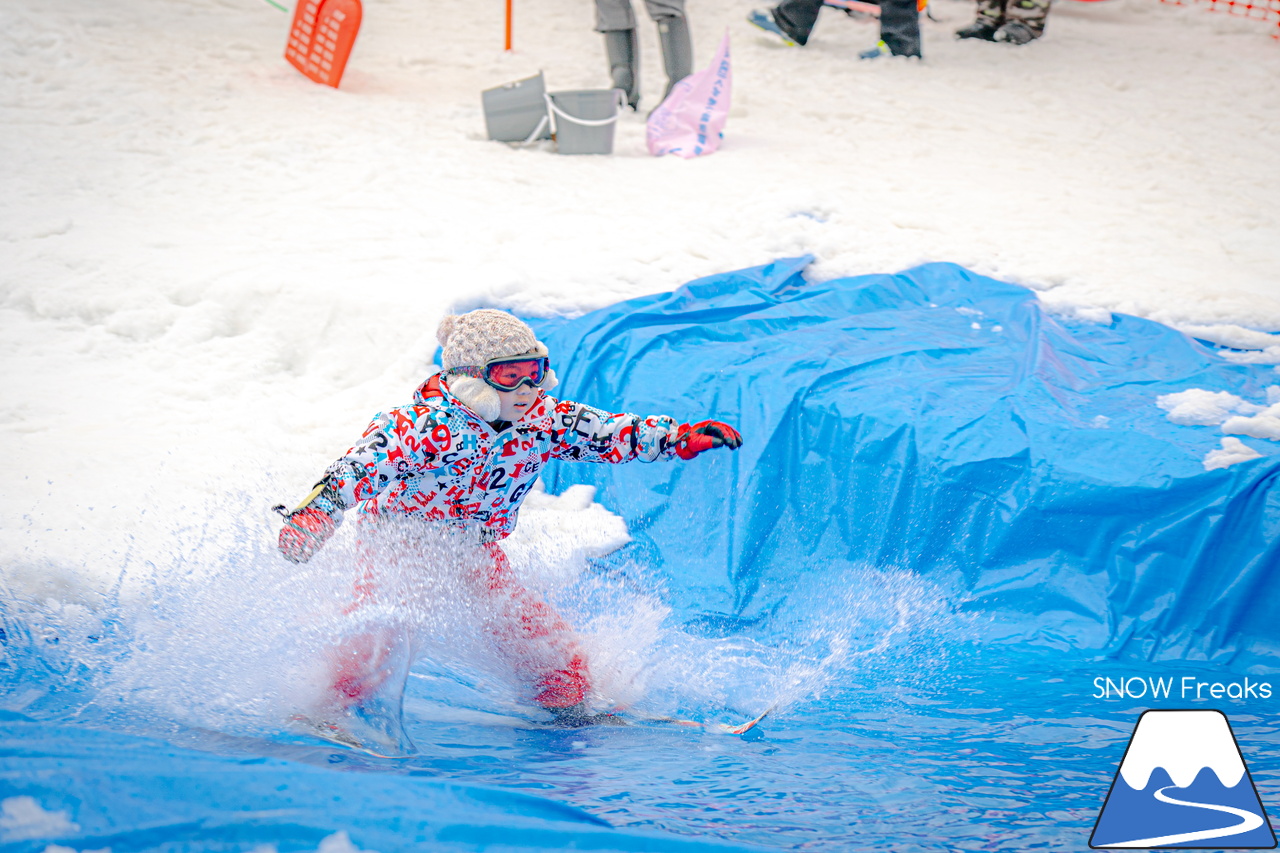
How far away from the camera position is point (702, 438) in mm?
2791

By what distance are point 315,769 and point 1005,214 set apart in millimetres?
4723

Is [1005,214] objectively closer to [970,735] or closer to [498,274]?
[498,274]

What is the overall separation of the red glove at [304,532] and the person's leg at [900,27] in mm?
7050

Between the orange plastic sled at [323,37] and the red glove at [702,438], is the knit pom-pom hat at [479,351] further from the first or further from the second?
the orange plastic sled at [323,37]

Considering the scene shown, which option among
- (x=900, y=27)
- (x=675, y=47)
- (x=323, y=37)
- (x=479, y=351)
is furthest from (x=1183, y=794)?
(x=900, y=27)

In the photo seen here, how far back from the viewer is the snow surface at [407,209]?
3.74m

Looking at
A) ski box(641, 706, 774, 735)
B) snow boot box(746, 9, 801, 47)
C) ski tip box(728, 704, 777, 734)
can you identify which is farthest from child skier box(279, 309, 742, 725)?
snow boot box(746, 9, 801, 47)

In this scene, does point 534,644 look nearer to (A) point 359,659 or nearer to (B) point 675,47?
(A) point 359,659

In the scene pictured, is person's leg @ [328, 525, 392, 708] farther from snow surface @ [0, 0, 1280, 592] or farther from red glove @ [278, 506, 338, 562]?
snow surface @ [0, 0, 1280, 592]

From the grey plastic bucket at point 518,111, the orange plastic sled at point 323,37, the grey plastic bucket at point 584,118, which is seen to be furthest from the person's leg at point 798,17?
the orange plastic sled at point 323,37

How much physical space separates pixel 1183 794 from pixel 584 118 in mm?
5058

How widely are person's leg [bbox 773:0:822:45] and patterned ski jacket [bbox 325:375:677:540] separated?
638cm

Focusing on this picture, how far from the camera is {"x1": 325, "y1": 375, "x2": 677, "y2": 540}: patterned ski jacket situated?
240 centimetres

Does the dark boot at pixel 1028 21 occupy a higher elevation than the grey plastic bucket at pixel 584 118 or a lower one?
higher
